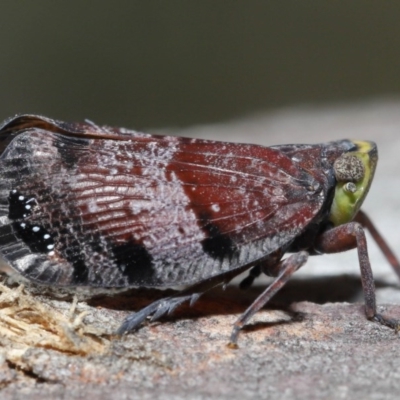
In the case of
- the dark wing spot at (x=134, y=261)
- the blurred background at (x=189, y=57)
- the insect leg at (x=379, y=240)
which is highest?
the blurred background at (x=189, y=57)

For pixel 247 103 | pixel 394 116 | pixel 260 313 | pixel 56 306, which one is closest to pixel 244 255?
pixel 260 313

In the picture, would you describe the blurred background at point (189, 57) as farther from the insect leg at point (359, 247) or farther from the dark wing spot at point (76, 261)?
the dark wing spot at point (76, 261)

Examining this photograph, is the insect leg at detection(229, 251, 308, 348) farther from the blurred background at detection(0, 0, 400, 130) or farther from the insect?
the blurred background at detection(0, 0, 400, 130)

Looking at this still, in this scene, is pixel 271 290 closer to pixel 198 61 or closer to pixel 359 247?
pixel 359 247

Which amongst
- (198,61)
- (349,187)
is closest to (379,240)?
(349,187)

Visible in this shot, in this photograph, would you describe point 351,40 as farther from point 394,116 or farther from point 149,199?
point 149,199

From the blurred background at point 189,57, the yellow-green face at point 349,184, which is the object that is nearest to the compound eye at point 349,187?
the yellow-green face at point 349,184
